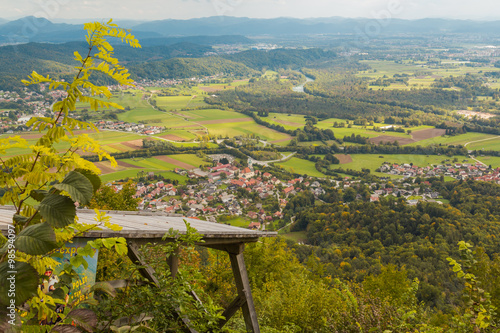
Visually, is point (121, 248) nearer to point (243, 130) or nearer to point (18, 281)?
point (18, 281)

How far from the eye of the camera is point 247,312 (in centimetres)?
332

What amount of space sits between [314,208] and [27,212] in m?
35.3

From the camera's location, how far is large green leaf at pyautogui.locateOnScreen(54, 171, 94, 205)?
2.95 ft

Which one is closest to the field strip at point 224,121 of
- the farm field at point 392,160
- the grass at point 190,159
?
the grass at point 190,159

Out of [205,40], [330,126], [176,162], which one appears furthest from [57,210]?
[205,40]

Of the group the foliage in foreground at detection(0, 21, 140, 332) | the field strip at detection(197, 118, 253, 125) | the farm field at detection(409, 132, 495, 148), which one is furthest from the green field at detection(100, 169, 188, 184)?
the farm field at detection(409, 132, 495, 148)

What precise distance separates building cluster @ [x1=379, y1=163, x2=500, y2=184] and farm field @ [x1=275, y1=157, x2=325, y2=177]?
9104 millimetres

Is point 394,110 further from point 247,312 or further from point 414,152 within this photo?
point 247,312

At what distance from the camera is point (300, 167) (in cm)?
4678

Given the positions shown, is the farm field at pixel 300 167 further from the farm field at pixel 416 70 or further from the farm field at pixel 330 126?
the farm field at pixel 416 70

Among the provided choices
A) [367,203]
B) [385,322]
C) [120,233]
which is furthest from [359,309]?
[367,203]

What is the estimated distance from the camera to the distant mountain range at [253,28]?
361 ft

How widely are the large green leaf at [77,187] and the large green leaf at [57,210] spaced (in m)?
0.04

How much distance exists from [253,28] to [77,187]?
644 feet
